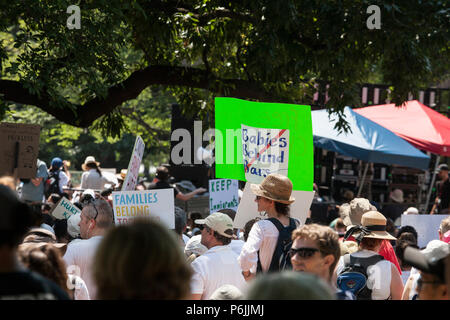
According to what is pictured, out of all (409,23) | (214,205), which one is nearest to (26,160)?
(214,205)

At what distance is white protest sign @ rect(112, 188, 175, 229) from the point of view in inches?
260

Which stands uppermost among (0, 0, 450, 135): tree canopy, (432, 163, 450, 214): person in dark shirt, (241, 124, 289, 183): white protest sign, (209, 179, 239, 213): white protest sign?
(0, 0, 450, 135): tree canopy

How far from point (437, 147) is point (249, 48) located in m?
8.52

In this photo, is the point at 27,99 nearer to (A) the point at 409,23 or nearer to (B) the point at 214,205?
(B) the point at 214,205

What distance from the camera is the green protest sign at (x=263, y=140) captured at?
24.0ft

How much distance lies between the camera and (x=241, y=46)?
1062 cm

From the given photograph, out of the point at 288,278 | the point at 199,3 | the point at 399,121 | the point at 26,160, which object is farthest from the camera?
the point at 399,121

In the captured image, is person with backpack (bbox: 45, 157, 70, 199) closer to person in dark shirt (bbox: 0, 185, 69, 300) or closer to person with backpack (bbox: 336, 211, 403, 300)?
person with backpack (bbox: 336, 211, 403, 300)

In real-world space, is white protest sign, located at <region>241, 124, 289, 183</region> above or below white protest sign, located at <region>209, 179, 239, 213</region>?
above

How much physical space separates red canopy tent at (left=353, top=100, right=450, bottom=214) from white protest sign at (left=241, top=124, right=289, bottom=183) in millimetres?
9927

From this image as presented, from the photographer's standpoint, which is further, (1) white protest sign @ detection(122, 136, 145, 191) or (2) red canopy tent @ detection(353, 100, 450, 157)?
(2) red canopy tent @ detection(353, 100, 450, 157)

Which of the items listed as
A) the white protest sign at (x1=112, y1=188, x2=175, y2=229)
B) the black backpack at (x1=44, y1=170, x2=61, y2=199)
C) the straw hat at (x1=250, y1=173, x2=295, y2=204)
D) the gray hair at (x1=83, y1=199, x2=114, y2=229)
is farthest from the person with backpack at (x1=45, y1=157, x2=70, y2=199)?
the straw hat at (x1=250, y1=173, x2=295, y2=204)

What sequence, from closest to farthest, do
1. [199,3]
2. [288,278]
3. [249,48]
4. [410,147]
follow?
[288,278]
[249,48]
[199,3]
[410,147]
